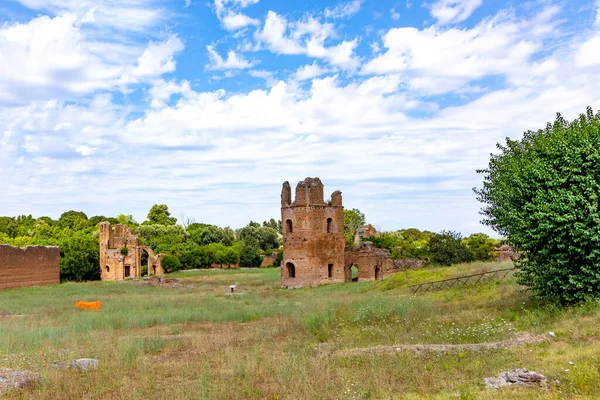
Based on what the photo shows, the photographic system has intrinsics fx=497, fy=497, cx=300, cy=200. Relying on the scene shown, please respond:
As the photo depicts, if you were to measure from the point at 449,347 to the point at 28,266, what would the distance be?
1584 inches

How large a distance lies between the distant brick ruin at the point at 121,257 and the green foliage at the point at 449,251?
3347 centimetres

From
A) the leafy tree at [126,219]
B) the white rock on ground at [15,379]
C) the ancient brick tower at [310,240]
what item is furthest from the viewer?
the leafy tree at [126,219]

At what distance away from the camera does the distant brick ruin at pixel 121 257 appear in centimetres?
5412

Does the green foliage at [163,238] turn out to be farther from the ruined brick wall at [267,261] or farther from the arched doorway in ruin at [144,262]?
the ruined brick wall at [267,261]

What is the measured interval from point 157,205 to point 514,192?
92527 millimetres

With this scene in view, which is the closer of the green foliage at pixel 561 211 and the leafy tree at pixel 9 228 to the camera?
the green foliage at pixel 561 211

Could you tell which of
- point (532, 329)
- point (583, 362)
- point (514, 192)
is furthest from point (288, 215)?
point (583, 362)

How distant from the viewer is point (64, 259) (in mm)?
50688

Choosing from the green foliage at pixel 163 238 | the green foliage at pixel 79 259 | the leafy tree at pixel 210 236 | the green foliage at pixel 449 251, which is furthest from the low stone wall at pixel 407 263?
the leafy tree at pixel 210 236

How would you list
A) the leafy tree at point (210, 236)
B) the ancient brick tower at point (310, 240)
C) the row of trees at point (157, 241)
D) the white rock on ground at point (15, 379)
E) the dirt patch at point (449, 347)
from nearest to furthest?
the white rock on ground at point (15, 379), the dirt patch at point (449, 347), the ancient brick tower at point (310, 240), the row of trees at point (157, 241), the leafy tree at point (210, 236)

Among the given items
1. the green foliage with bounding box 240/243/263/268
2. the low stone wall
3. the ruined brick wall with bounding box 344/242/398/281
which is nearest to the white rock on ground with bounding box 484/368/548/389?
the ruined brick wall with bounding box 344/242/398/281

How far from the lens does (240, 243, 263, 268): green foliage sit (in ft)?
221

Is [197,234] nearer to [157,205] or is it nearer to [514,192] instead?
[157,205]

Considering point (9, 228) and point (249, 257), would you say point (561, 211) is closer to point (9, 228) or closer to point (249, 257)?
point (249, 257)
